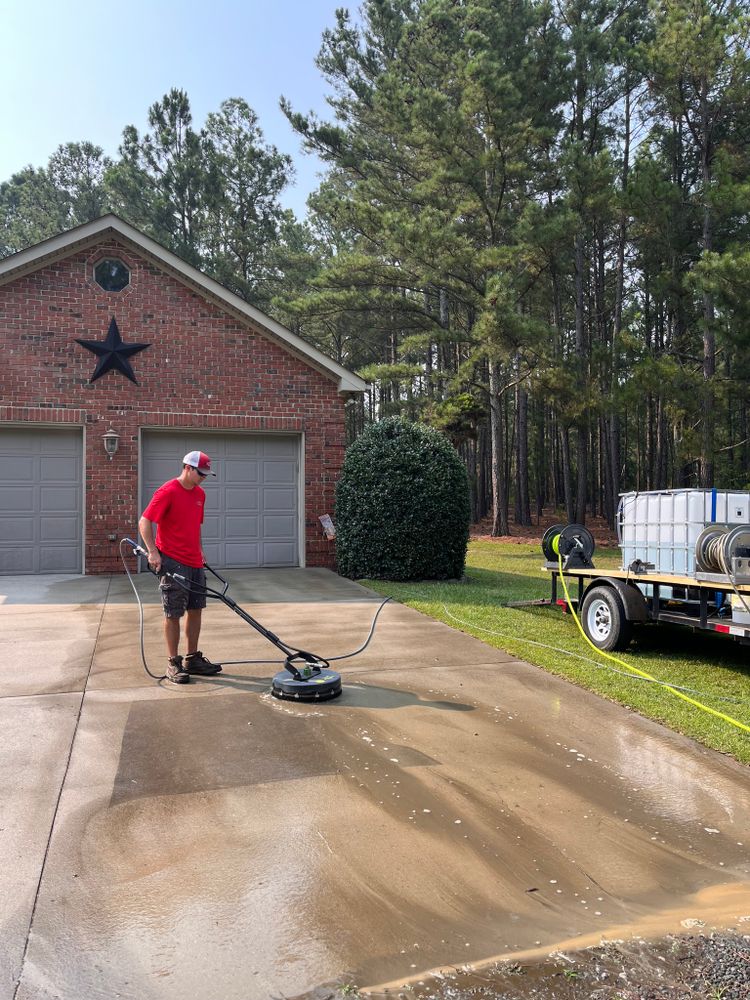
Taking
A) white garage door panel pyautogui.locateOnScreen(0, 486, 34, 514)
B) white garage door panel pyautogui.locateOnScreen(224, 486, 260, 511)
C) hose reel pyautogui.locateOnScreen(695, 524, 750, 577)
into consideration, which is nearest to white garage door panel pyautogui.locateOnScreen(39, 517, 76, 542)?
white garage door panel pyautogui.locateOnScreen(0, 486, 34, 514)

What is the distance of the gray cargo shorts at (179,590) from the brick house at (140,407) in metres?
7.00

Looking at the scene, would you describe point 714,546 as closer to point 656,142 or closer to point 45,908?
point 45,908

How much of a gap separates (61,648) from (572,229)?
16.6m

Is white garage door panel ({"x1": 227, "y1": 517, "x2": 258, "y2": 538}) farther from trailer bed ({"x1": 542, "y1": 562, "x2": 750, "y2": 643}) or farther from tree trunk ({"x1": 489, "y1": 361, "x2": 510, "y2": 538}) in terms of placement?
tree trunk ({"x1": 489, "y1": 361, "x2": 510, "y2": 538})

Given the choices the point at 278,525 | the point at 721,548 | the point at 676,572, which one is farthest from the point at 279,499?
the point at 721,548

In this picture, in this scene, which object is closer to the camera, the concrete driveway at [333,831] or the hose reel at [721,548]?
the concrete driveway at [333,831]

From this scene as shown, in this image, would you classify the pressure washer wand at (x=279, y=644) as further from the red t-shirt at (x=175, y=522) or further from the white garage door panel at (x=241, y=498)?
the white garage door panel at (x=241, y=498)

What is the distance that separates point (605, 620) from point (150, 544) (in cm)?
445

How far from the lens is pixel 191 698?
Answer: 529 centimetres

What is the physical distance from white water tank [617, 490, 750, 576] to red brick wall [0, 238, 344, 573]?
698 centimetres

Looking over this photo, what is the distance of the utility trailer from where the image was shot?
18.7 ft

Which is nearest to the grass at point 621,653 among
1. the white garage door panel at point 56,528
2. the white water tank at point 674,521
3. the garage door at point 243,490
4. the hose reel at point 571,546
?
the hose reel at point 571,546

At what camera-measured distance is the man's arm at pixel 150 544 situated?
5438mm

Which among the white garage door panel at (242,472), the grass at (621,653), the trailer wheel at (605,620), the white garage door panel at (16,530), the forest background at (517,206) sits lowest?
the grass at (621,653)
